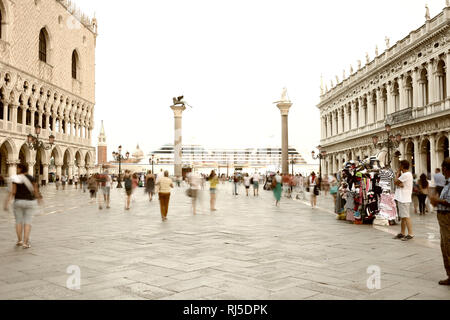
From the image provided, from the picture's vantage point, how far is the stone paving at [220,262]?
4.34 meters

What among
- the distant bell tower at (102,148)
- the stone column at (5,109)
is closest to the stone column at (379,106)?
the stone column at (5,109)

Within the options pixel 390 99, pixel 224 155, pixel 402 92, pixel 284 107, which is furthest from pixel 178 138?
pixel 224 155

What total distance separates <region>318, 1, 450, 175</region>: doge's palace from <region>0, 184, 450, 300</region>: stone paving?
15.1m

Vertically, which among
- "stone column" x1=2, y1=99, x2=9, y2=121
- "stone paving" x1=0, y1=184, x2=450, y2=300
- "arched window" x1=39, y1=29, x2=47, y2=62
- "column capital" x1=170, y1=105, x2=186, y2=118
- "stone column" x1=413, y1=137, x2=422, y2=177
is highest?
"arched window" x1=39, y1=29, x2=47, y2=62

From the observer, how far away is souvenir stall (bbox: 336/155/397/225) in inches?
411

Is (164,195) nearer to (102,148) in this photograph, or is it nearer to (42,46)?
(42,46)

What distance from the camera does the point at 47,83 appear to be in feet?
133

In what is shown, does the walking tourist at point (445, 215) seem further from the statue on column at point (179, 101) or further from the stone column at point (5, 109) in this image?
the statue on column at point (179, 101)

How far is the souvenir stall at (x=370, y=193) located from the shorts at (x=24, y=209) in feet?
25.4

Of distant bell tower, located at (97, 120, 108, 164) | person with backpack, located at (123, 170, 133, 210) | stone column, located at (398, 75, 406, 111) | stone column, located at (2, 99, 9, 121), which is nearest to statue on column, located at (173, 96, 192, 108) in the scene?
stone column, located at (2, 99, 9, 121)

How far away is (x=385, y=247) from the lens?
7.12 m

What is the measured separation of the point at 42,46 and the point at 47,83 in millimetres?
3657

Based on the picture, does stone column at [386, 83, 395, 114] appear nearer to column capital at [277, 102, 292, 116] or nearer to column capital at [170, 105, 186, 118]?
column capital at [277, 102, 292, 116]

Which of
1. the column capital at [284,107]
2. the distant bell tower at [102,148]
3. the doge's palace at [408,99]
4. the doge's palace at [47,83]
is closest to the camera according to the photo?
the doge's palace at [408,99]
